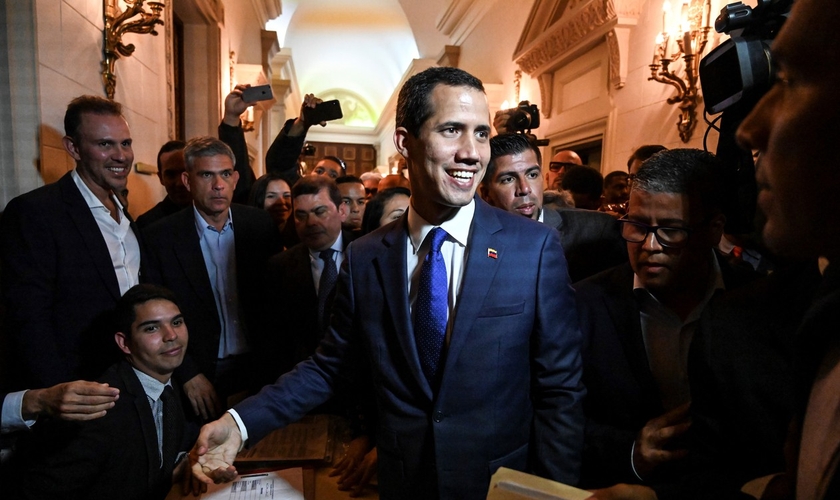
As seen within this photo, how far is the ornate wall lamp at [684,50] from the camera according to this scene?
3.13m

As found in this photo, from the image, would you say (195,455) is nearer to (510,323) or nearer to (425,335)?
(425,335)

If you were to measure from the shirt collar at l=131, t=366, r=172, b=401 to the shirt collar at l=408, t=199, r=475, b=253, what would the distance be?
4.08 feet

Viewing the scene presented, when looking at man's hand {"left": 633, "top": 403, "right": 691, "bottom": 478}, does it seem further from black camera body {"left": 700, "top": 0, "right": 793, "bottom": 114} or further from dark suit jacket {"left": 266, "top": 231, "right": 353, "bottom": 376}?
dark suit jacket {"left": 266, "top": 231, "right": 353, "bottom": 376}

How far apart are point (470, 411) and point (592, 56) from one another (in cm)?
480

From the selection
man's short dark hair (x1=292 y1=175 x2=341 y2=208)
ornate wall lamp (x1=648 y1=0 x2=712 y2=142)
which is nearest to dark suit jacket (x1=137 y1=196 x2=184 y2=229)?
man's short dark hair (x1=292 y1=175 x2=341 y2=208)

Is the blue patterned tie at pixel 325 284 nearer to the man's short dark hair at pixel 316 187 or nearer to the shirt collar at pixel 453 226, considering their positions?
the man's short dark hair at pixel 316 187

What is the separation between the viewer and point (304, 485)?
1290 millimetres

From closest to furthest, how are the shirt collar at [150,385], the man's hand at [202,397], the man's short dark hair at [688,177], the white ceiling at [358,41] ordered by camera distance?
1. the man's short dark hair at [688,177]
2. the shirt collar at [150,385]
3. the man's hand at [202,397]
4. the white ceiling at [358,41]

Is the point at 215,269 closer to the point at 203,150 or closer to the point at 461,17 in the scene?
the point at 203,150

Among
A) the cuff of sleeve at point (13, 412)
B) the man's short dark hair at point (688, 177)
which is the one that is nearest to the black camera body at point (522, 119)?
the man's short dark hair at point (688, 177)

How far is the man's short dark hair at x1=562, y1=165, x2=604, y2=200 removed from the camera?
10.7 feet

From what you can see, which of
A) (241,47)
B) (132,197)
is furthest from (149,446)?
(241,47)

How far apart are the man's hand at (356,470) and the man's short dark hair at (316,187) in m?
1.22

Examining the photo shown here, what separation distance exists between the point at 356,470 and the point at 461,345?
0.55 metres
